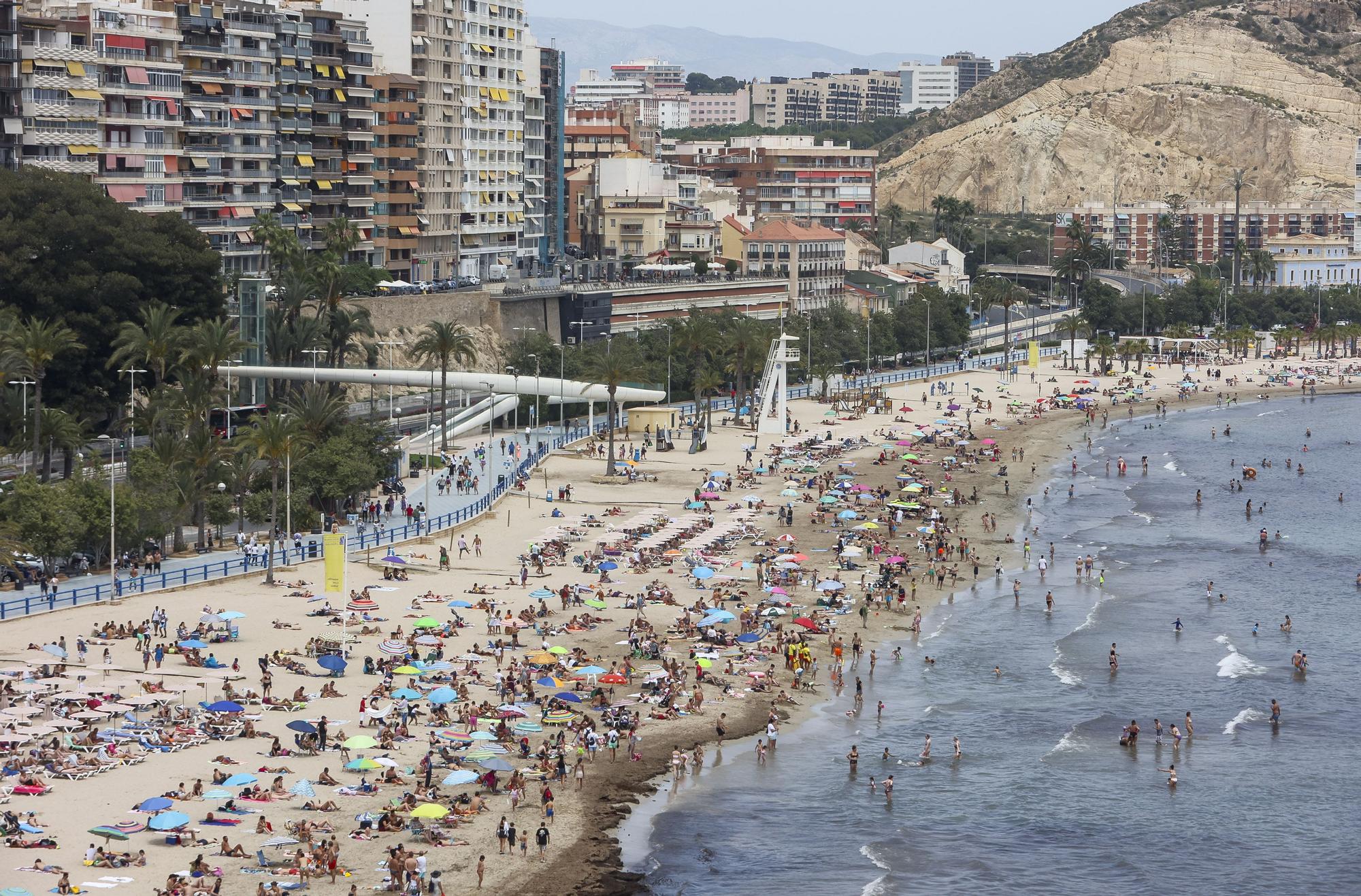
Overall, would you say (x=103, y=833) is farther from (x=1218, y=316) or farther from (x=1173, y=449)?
(x=1218, y=316)

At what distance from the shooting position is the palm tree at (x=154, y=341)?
75.0 meters

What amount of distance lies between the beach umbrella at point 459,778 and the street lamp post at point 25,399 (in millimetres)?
31929

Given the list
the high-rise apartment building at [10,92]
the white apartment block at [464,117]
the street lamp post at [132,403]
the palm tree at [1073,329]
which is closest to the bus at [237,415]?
the street lamp post at [132,403]

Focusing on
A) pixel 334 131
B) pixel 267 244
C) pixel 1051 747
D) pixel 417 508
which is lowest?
pixel 1051 747

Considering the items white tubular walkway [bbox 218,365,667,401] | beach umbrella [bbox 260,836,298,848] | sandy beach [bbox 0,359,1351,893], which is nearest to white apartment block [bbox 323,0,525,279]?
white tubular walkway [bbox 218,365,667,401]

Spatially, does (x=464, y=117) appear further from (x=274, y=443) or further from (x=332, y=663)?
(x=332, y=663)

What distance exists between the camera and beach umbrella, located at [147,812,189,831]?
3944 centimetres

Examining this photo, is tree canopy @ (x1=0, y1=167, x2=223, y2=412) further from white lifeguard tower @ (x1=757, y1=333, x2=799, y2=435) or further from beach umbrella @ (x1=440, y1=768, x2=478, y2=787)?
beach umbrella @ (x1=440, y1=768, x2=478, y2=787)

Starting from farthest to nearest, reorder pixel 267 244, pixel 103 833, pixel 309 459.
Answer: pixel 267 244 < pixel 309 459 < pixel 103 833

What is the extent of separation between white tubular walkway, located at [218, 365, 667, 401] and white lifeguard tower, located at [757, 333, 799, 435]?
1026cm

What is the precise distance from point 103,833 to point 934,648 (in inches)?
1237

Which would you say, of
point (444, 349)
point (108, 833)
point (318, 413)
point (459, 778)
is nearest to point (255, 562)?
point (318, 413)

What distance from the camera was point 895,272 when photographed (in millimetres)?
190750

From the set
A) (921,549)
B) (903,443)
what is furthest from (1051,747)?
(903,443)
